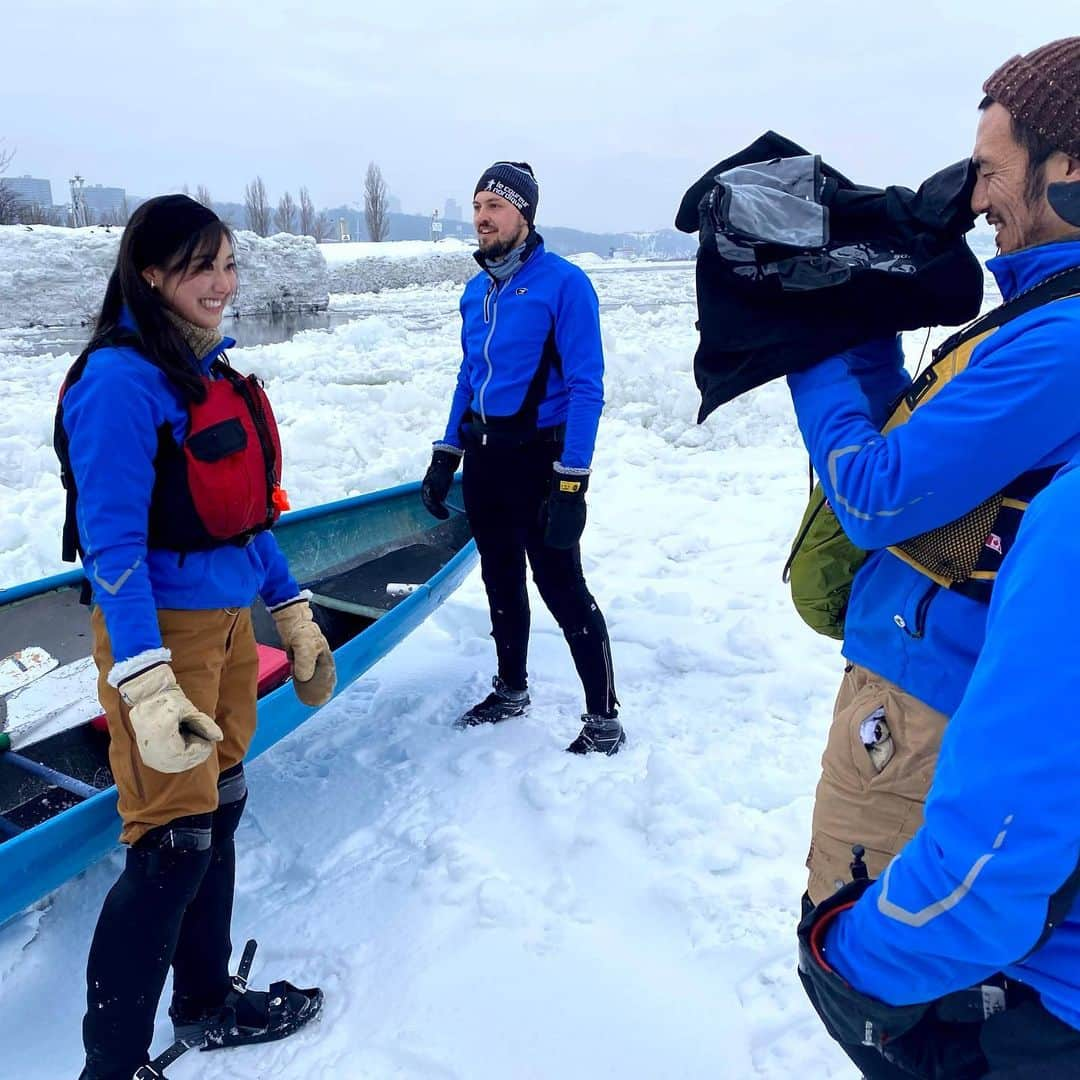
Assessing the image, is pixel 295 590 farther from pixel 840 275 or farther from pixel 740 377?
pixel 840 275

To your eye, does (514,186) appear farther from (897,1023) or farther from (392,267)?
(392,267)

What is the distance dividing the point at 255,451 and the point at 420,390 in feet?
25.5

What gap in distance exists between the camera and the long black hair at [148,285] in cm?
178

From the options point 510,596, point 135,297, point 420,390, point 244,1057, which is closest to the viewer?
point 135,297

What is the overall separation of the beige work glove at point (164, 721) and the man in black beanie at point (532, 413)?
66.3 inches

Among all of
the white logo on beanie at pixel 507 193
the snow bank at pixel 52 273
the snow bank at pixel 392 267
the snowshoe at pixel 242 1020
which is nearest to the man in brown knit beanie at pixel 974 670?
the snowshoe at pixel 242 1020

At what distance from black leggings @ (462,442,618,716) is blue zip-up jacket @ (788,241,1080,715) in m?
1.91

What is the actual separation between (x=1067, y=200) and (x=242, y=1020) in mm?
2452

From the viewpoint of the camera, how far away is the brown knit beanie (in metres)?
1.07

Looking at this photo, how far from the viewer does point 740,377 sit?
56.1 inches

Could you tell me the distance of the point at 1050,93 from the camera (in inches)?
42.6

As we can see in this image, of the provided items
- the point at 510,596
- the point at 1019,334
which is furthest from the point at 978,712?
the point at 510,596

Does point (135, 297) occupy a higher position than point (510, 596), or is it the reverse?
point (135, 297)

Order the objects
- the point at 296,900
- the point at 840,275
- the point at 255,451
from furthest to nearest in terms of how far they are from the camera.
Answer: the point at 296,900 < the point at 255,451 < the point at 840,275
